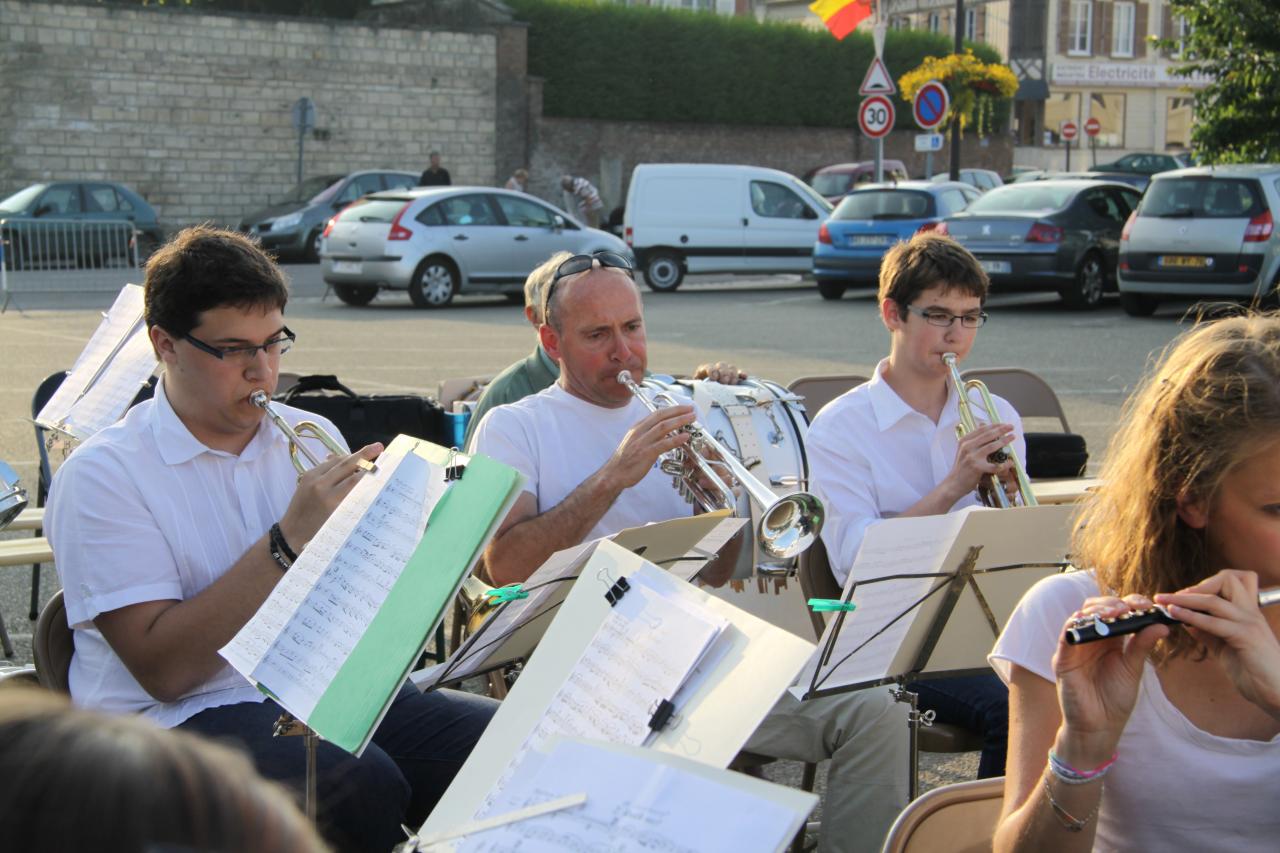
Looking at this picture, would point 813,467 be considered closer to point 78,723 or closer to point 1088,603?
point 1088,603

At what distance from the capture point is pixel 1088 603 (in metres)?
1.97

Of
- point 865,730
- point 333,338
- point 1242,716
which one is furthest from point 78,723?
point 333,338

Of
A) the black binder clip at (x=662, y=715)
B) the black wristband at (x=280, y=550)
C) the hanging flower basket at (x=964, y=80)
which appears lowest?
the black binder clip at (x=662, y=715)

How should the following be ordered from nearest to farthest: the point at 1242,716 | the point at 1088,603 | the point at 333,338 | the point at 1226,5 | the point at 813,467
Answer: the point at 1088,603, the point at 1242,716, the point at 813,467, the point at 333,338, the point at 1226,5

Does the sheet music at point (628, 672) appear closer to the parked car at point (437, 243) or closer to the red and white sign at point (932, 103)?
the parked car at point (437, 243)

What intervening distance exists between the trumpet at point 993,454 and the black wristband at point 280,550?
1537mm

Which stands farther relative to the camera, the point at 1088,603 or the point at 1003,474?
the point at 1003,474

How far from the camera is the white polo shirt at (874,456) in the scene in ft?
12.1

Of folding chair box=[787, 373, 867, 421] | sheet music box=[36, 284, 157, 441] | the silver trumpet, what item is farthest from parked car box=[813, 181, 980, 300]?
the silver trumpet

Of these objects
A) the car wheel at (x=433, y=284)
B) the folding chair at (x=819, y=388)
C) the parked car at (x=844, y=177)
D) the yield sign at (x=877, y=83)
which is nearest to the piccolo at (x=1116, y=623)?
the folding chair at (x=819, y=388)

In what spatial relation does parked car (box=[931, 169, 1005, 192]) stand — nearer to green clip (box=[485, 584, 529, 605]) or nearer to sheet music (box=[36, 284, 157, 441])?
sheet music (box=[36, 284, 157, 441])

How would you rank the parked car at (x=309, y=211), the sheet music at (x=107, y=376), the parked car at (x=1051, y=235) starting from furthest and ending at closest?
1. the parked car at (x=309, y=211)
2. the parked car at (x=1051, y=235)
3. the sheet music at (x=107, y=376)

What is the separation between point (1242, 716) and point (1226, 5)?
15410 mm

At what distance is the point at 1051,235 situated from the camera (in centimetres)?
1528
